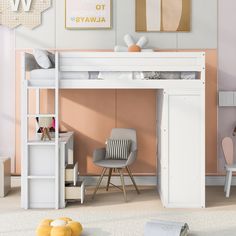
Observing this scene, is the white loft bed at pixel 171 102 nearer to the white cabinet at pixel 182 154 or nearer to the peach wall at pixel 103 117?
the white cabinet at pixel 182 154

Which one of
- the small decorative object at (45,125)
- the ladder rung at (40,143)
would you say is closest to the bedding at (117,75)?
the small decorative object at (45,125)

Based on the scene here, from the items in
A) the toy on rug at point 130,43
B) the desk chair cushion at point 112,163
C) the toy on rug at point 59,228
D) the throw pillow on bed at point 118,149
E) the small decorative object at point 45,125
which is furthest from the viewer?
the toy on rug at point 130,43

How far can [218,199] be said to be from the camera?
191 inches

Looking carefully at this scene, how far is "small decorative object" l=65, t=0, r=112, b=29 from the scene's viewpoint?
5.50 metres

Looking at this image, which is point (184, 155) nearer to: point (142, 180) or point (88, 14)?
point (142, 180)

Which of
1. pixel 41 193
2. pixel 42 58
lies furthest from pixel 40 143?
pixel 42 58

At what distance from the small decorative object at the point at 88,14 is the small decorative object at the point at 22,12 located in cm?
31

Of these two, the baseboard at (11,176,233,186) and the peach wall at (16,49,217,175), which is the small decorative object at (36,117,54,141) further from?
the baseboard at (11,176,233,186)

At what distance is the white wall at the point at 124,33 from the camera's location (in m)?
5.54

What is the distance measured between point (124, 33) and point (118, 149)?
145 cm

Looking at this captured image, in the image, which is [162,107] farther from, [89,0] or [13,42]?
[13,42]

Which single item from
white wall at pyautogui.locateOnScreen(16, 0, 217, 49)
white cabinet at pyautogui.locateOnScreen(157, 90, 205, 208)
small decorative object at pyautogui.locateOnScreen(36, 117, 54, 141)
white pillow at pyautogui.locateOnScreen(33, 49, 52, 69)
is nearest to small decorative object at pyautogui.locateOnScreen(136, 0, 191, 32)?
white wall at pyautogui.locateOnScreen(16, 0, 217, 49)

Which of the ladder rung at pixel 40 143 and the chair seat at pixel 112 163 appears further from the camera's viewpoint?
the chair seat at pixel 112 163

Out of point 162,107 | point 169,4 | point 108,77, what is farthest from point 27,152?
point 169,4
